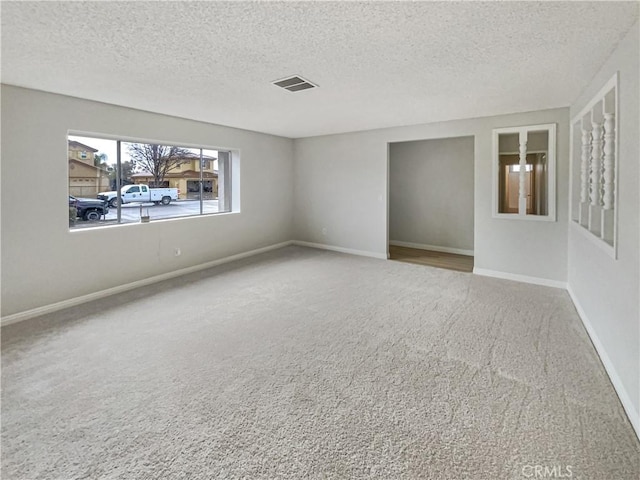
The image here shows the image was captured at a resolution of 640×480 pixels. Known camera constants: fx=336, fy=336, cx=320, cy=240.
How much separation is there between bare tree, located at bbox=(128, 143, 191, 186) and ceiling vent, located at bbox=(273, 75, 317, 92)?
2.54 meters

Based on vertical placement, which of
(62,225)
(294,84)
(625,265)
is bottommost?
(625,265)

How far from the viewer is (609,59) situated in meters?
2.62

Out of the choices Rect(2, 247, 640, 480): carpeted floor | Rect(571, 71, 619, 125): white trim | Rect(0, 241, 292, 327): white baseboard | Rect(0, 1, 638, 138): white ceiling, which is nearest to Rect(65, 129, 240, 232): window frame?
Rect(0, 1, 638, 138): white ceiling

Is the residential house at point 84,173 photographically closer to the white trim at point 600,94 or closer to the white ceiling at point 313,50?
the white ceiling at point 313,50

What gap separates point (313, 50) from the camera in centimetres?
250

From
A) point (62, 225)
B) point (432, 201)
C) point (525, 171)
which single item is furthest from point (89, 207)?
point (432, 201)

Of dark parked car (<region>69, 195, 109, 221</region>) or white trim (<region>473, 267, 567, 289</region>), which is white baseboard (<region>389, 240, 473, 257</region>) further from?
dark parked car (<region>69, 195, 109, 221</region>)

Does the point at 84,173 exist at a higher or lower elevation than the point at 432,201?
higher

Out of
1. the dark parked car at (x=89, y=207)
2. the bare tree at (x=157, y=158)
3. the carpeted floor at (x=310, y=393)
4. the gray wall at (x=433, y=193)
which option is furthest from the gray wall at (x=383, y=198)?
the dark parked car at (x=89, y=207)

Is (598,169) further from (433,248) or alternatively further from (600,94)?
(433,248)

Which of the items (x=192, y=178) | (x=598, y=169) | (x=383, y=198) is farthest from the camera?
(x=383, y=198)

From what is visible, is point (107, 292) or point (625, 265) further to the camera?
point (107, 292)

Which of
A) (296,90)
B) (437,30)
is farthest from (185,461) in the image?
(296,90)

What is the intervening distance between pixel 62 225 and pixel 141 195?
1229mm
